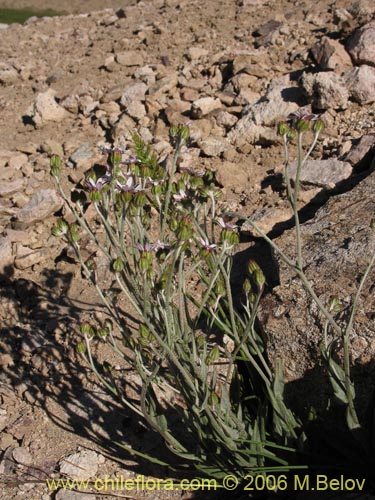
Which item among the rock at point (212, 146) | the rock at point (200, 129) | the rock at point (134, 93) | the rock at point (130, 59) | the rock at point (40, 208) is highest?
the rock at point (130, 59)

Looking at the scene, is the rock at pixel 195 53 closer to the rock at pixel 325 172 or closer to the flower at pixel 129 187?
the rock at pixel 325 172

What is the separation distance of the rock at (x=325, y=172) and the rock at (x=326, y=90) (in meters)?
0.70

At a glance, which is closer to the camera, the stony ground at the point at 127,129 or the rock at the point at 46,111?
the stony ground at the point at 127,129

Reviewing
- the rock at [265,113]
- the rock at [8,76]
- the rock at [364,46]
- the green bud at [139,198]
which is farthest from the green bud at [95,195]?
the rock at [8,76]

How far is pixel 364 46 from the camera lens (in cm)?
524

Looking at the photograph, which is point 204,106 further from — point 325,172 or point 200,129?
point 325,172

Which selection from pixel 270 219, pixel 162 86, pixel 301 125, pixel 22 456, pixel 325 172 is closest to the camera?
pixel 301 125

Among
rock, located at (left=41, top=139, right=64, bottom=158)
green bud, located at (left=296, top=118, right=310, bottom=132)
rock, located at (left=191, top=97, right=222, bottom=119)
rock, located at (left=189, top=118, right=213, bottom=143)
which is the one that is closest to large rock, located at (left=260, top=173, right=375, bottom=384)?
green bud, located at (left=296, top=118, right=310, bottom=132)

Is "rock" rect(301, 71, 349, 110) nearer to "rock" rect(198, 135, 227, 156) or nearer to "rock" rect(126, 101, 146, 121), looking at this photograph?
"rock" rect(198, 135, 227, 156)

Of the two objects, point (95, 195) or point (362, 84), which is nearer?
point (95, 195)

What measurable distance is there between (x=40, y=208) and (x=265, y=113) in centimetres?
201

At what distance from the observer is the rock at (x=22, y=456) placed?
10.9 ft

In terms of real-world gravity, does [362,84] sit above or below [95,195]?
below

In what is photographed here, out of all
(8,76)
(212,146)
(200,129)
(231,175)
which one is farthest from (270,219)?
(8,76)
